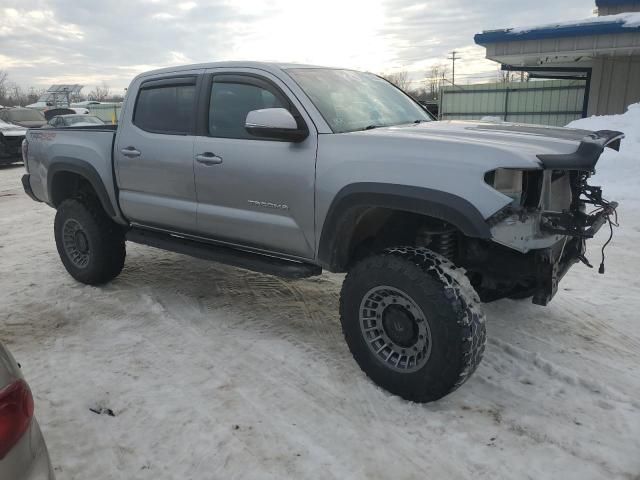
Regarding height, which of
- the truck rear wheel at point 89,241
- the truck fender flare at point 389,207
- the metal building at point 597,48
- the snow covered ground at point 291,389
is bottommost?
the snow covered ground at point 291,389

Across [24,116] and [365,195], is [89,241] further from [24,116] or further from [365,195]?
[24,116]

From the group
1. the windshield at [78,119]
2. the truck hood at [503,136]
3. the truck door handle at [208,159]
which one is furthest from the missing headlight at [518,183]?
the windshield at [78,119]

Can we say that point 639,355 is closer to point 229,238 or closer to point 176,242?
point 229,238

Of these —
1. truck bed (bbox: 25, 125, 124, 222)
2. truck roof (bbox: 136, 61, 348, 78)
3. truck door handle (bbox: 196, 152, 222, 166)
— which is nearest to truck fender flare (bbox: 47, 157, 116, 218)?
truck bed (bbox: 25, 125, 124, 222)

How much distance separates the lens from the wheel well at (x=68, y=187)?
16.9 ft

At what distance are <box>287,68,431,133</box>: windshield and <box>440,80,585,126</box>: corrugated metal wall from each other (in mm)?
12296

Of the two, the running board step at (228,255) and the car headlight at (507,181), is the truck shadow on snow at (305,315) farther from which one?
the car headlight at (507,181)

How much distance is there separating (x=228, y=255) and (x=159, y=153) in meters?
1.04

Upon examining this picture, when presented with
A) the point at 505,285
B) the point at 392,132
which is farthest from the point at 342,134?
the point at 505,285

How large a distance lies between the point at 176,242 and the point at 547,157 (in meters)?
2.92

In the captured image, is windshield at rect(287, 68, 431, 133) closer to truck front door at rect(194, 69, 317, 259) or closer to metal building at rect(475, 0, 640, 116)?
truck front door at rect(194, 69, 317, 259)

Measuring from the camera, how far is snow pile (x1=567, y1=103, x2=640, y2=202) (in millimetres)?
8320

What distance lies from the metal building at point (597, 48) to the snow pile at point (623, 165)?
196 cm

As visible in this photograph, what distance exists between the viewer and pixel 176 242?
438 centimetres
